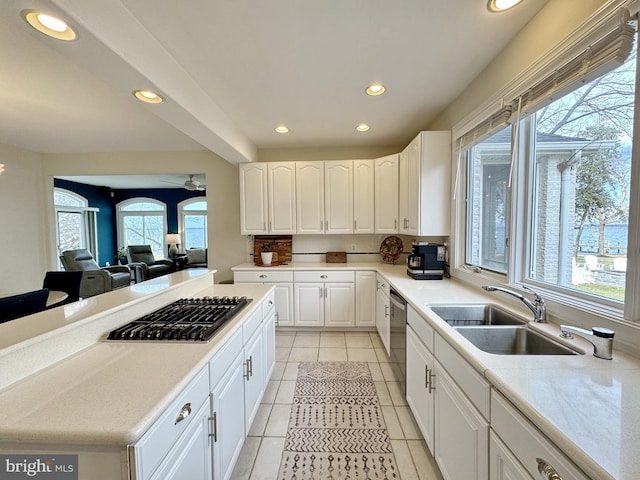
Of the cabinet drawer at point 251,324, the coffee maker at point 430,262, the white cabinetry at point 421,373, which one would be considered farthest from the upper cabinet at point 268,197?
the white cabinetry at point 421,373

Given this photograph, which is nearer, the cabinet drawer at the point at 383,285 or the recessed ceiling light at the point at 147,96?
the recessed ceiling light at the point at 147,96

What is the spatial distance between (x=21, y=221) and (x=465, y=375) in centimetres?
573

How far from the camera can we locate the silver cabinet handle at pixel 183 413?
912mm

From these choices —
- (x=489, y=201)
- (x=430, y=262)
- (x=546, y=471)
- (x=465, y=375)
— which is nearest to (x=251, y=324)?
(x=465, y=375)

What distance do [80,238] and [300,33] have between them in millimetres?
8841

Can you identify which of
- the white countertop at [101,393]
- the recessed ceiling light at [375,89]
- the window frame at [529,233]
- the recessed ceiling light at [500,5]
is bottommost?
the white countertop at [101,393]

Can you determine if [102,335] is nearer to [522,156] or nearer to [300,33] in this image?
[300,33]

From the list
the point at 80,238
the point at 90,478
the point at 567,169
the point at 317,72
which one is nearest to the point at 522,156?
the point at 567,169

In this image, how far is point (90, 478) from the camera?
726 mm

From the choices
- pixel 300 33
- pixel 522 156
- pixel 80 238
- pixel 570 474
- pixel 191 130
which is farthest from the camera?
pixel 80 238

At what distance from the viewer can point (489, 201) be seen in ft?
7.45

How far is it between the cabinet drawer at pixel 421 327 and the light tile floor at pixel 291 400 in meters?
0.70

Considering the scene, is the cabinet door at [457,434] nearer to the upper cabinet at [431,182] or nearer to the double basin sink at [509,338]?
the double basin sink at [509,338]

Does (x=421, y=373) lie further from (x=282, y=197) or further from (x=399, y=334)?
(x=282, y=197)
